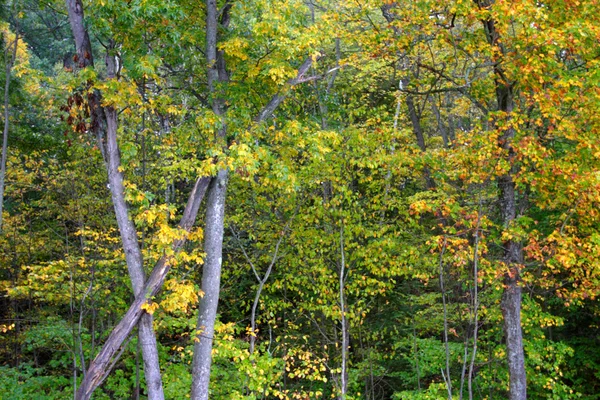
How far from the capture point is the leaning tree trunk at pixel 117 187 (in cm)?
713

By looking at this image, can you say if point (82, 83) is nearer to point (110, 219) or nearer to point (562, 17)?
point (110, 219)

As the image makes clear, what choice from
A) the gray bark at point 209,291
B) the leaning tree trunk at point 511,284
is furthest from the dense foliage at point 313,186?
the gray bark at point 209,291

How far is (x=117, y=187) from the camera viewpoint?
24.0ft

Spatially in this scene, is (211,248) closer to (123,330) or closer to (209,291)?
(209,291)

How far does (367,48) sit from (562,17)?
3.03m

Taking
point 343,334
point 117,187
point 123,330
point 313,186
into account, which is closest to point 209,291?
point 123,330

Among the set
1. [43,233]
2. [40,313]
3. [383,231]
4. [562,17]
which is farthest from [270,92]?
[40,313]

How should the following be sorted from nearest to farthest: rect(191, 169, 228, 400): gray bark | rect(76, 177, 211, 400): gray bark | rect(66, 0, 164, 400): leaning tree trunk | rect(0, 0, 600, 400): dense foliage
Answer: rect(76, 177, 211, 400): gray bark < rect(66, 0, 164, 400): leaning tree trunk < rect(0, 0, 600, 400): dense foliage < rect(191, 169, 228, 400): gray bark

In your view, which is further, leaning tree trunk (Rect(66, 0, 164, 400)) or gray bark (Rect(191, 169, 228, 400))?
gray bark (Rect(191, 169, 228, 400))

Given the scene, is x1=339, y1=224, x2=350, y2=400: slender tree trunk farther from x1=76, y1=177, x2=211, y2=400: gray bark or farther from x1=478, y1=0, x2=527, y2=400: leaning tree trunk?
x1=76, y1=177, x2=211, y2=400: gray bark

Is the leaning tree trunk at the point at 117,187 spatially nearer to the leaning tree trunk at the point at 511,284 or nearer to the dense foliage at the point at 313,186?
the dense foliage at the point at 313,186

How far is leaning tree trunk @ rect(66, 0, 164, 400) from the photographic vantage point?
23.4 ft

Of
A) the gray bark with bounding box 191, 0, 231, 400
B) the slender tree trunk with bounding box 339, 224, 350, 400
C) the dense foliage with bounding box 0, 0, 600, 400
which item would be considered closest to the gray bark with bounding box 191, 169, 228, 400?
the gray bark with bounding box 191, 0, 231, 400

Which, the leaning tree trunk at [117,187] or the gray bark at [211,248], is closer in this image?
the leaning tree trunk at [117,187]
